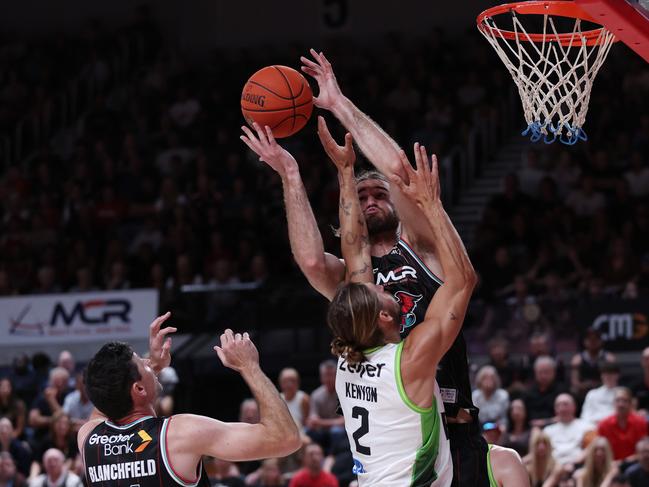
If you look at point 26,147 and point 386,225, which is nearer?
point 386,225

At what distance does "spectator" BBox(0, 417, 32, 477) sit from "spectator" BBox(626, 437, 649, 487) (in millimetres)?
5786

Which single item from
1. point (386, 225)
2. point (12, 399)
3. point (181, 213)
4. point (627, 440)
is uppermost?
point (181, 213)

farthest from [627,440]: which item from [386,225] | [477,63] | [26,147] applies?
[26,147]

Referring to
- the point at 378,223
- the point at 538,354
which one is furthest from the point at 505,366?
the point at 378,223

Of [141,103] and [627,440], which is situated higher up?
[141,103]

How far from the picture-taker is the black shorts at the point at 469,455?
16.7ft

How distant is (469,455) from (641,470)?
4.88m

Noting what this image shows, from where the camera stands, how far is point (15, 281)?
1494 cm

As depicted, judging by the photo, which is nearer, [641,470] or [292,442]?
[292,442]

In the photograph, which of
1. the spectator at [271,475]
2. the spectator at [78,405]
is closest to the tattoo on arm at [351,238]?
the spectator at [271,475]

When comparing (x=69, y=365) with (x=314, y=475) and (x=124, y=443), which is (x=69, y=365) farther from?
(x=124, y=443)

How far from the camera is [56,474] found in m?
11.0

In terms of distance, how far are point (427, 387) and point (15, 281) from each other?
1126cm

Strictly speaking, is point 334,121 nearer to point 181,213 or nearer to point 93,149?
point 181,213
